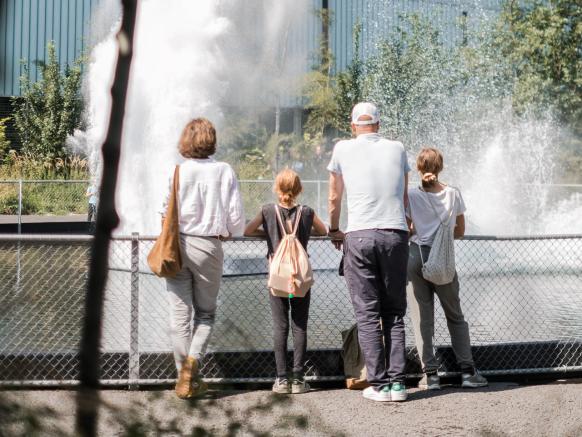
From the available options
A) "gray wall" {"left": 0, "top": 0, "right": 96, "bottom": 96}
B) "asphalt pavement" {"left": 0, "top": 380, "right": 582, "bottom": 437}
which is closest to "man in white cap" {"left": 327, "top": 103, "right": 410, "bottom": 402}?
"asphalt pavement" {"left": 0, "top": 380, "right": 582, "bottom": 437}

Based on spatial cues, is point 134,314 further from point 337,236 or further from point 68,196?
point 68,196

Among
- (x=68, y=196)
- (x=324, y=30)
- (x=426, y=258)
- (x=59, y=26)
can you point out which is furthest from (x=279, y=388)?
(x=324, y=30)

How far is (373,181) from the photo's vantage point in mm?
5227

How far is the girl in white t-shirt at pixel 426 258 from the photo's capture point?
5617 millimetres

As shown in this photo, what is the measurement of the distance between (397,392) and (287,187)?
1.40 m

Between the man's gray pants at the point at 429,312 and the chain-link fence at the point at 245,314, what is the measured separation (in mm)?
266

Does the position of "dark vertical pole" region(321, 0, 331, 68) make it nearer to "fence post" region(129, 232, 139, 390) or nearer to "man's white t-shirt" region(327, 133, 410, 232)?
"fence post" region(129, 232, 139, 390)

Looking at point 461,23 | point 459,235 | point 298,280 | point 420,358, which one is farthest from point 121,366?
point 461,23

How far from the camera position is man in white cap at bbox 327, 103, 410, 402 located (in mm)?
5191

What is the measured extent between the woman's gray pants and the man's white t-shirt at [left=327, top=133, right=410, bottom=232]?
83cm

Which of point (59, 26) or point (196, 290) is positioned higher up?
point (59, 26)

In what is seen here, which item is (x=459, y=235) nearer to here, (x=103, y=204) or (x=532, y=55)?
(x=103, y=204)

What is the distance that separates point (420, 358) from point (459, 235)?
0.83 m

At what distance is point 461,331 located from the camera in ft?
18.9
